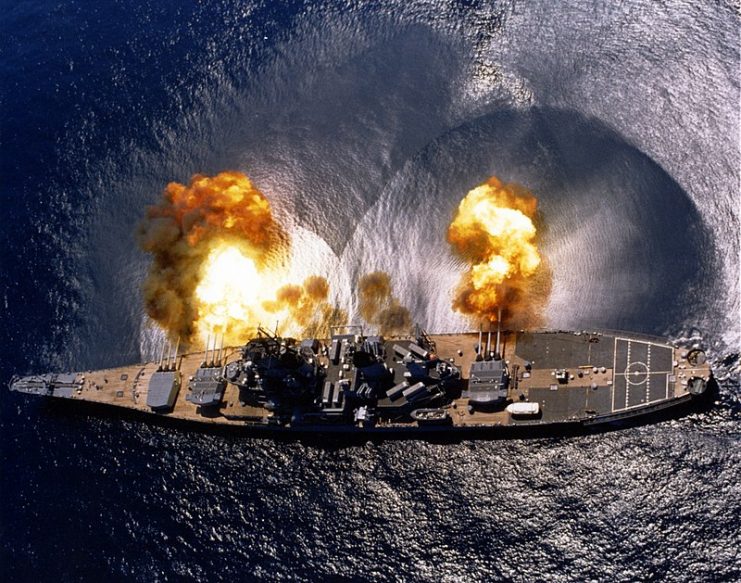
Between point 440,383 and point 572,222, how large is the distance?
27127 millimetres

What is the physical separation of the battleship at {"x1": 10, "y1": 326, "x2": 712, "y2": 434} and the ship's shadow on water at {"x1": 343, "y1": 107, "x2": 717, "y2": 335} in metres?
5.42

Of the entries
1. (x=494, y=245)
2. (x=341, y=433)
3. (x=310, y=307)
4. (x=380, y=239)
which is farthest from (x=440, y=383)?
(x=380, y=239)

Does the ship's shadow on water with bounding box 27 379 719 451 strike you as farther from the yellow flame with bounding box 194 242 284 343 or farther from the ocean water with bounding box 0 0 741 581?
the yellow flame with bounding box 194 242 284 343

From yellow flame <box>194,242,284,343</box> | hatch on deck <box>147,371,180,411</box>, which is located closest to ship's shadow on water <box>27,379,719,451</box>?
hatch on deck <box>147,371,180,411</box>

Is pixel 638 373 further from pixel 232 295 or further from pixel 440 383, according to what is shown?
pixel 232 295

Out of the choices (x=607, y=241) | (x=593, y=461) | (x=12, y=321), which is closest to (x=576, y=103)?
(x=607, y=241)

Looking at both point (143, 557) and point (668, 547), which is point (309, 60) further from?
point (668, 547)

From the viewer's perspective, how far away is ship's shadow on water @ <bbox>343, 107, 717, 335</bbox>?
9250 cm

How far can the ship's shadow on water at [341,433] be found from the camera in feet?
276

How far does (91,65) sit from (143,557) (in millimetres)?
85641

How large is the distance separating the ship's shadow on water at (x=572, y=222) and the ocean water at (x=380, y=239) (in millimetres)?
321

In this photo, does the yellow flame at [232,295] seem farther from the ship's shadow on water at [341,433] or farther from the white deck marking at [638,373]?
the white deck marking at [638,373]

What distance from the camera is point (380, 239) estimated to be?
104812 mm

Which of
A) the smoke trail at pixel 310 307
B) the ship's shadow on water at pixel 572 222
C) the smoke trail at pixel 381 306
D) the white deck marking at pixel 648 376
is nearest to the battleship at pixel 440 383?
the white deck marking at pixel 648 376
